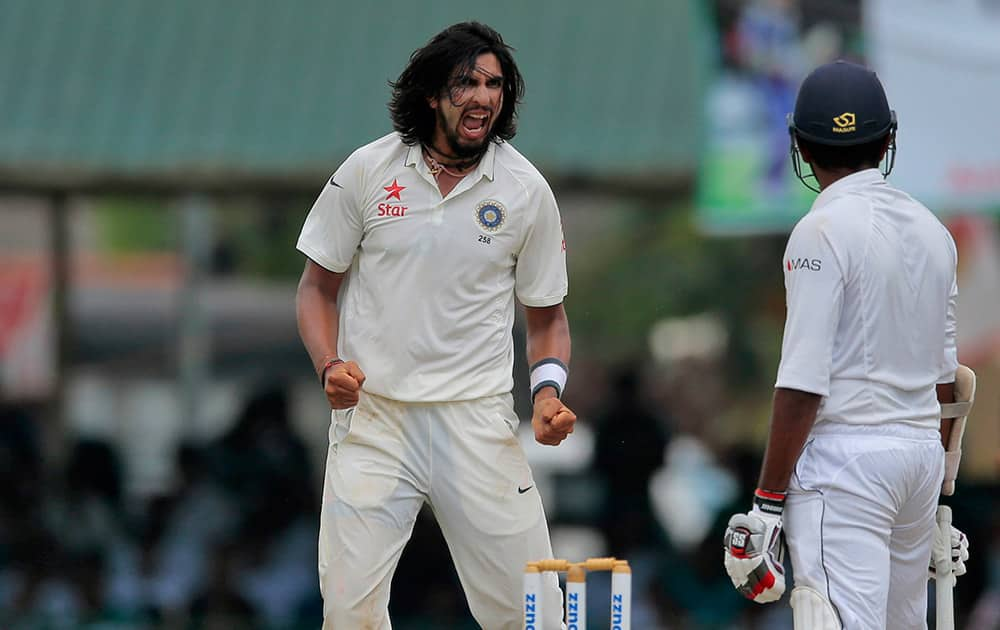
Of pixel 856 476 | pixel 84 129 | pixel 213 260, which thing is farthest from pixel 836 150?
pixel 213 260

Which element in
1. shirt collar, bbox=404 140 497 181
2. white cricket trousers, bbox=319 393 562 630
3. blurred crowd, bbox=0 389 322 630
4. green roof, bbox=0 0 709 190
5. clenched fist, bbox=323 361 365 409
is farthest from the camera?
blurred crowd, bbox=0 389 322 630

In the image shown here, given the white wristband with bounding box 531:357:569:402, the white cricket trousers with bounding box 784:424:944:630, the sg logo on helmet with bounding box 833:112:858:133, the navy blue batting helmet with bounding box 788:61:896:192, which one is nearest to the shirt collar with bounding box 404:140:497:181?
the white wristband with bounding box 531:357:569:402

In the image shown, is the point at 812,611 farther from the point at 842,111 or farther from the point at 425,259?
the point at 425,259

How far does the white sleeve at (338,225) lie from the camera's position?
508 centimetres

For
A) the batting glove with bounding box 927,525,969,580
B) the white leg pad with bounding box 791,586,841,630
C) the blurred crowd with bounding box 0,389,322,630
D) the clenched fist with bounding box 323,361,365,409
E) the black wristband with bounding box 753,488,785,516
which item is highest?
the clenched fist with bounding box 323,361,365,409

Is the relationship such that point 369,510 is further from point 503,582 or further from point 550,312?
point 550,312

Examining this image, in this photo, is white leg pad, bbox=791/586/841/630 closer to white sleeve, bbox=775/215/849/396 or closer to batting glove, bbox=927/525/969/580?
white sleeve, bbox=775/215/849/396

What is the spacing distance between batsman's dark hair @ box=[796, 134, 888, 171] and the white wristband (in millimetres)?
1018

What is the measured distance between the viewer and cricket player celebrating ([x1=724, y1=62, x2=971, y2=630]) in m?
4.48

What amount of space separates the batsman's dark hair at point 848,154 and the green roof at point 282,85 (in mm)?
5115

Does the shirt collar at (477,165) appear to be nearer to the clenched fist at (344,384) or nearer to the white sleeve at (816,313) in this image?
the clenched fist at (344,384)

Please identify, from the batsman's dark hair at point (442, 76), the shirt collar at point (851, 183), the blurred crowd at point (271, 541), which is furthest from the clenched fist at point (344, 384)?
the blurred crowd at point (271, 541)

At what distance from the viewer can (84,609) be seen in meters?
10.4

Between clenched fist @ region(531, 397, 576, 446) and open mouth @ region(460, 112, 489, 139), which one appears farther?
open mouth @ region(460, 112, 489, 139)
